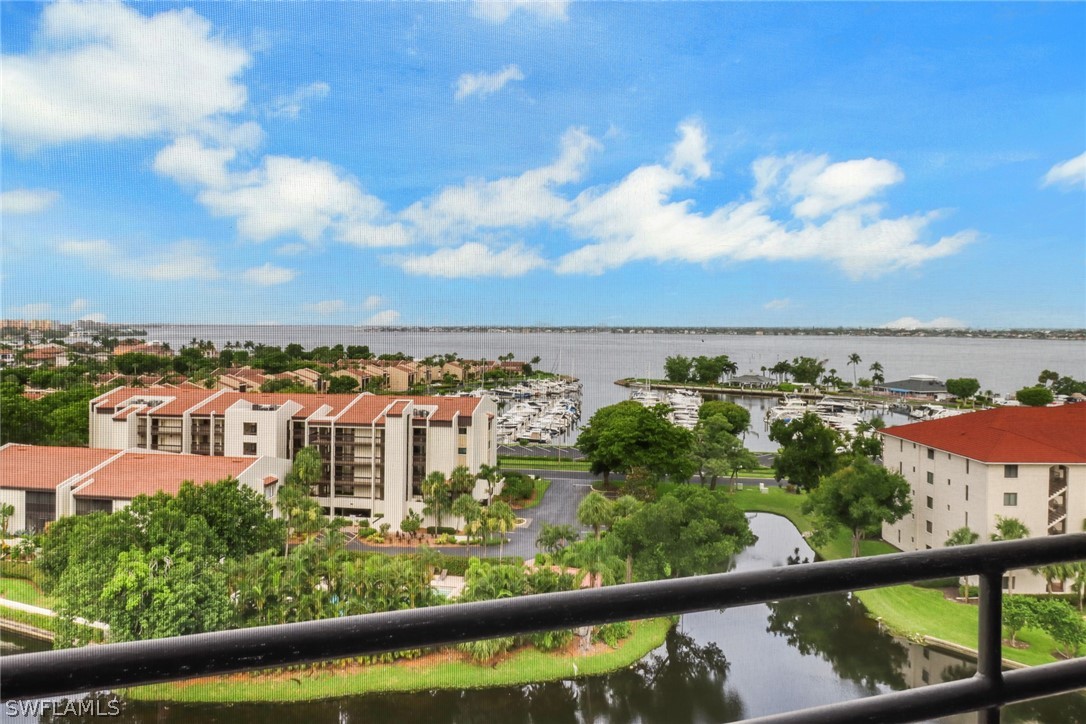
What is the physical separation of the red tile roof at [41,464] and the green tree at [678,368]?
6.41 feet

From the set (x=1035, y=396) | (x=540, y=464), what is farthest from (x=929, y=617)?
(x=540, y=464)

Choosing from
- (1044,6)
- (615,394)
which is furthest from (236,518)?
(1044,6)

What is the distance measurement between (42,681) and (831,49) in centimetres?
214

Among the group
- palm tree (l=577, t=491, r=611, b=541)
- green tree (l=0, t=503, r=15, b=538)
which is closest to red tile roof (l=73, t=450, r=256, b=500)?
green tree (l=0, t=503, r=15, b=538)

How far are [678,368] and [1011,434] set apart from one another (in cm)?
106

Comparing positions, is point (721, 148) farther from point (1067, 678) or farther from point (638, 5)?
point (1067, 678)

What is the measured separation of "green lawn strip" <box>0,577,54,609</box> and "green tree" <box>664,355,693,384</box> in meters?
1.95

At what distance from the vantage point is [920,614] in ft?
3.19

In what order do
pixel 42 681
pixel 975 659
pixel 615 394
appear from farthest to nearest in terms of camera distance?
pixel 615 394 → pixel 975 659 → pixel 42 681

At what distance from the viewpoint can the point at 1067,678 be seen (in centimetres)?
44

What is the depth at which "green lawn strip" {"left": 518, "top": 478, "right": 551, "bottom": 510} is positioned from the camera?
2.88 metres

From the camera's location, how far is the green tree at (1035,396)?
6.81 ft

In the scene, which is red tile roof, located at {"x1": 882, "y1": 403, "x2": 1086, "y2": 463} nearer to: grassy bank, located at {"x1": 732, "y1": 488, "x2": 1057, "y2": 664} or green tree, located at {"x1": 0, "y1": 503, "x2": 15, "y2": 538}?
grassy bank, located at {"x1": 732, "y1": 488, "x2": 1057, "y2": 664}

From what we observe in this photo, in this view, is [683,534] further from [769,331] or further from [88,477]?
[88,477]
